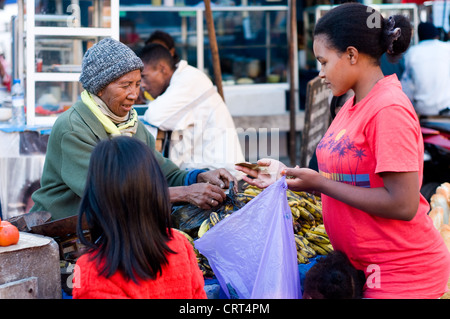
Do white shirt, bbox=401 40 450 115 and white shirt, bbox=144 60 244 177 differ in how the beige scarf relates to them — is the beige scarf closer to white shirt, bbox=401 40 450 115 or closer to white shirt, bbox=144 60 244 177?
white shirt, bbox=144 60 244 177

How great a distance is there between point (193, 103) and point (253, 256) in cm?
Answer: 269

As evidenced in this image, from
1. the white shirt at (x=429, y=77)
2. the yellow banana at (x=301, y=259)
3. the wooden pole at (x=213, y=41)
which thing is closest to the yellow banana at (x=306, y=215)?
the yellow banana at (x=301, y=259)

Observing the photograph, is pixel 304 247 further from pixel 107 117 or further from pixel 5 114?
pixel 5 114

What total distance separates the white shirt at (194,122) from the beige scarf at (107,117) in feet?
5.31

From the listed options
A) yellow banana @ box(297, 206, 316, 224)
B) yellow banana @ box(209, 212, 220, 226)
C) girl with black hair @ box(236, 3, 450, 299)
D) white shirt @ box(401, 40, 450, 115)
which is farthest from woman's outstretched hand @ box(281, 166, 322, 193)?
white shirt @ box(401, 40, 450, 115)

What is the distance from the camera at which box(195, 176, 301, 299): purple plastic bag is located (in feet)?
7.35

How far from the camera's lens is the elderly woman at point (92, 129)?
2775 millimetres

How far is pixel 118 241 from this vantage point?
74.9 inches

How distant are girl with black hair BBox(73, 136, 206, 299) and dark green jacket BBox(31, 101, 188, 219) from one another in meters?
0.82

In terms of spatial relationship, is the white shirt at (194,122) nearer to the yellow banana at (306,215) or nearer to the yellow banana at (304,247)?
the yellow banana at (306,215)

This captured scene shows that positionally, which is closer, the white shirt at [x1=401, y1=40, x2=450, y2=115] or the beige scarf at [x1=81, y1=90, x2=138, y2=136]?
the beige scarf at [x1=81, y1=90, x2=138, y2=136]

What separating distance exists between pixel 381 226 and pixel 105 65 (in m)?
1.65

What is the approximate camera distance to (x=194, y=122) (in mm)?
4938

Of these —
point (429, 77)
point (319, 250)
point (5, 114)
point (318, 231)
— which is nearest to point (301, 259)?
point (319, 250)
